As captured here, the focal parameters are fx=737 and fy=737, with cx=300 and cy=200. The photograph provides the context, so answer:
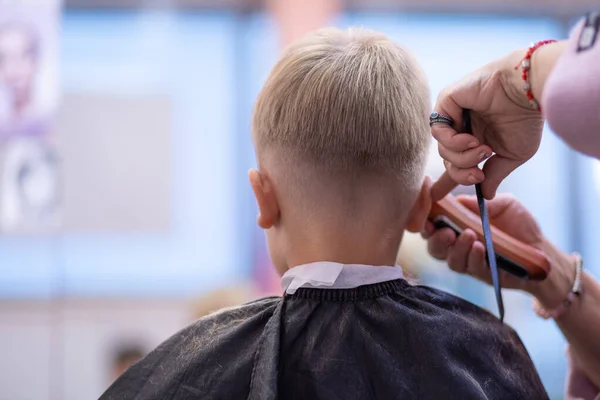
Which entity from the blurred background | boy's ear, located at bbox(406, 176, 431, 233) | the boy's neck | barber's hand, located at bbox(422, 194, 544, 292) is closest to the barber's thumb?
barber's hand, located at bbox(422, 194, 544, 292)

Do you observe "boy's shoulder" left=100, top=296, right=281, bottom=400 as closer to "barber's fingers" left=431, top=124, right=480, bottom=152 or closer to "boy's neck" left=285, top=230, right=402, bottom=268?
"boy's neck" left=285, top=230, right=402, bottom=268

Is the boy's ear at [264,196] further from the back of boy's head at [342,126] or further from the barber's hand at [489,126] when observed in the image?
the barber's hand at [489,126]

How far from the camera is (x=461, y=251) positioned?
1359 mm

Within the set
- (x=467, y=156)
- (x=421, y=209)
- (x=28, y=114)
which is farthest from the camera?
(x=28, y=114)

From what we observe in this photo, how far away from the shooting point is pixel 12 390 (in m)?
4.68

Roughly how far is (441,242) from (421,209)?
0.49 feet

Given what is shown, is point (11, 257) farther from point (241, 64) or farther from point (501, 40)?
point (501, 40)

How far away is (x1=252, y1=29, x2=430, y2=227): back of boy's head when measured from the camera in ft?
3.61

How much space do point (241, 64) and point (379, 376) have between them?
14.0ft

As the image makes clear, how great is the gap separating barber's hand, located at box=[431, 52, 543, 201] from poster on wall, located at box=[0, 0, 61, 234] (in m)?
2.99

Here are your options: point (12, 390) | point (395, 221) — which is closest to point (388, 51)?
point (395, 221)

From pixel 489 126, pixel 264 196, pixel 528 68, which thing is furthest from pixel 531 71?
pixel 264 196

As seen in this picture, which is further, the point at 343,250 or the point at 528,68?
the point at 343,250

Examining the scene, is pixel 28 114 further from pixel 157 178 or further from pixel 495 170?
pixel 495 170
